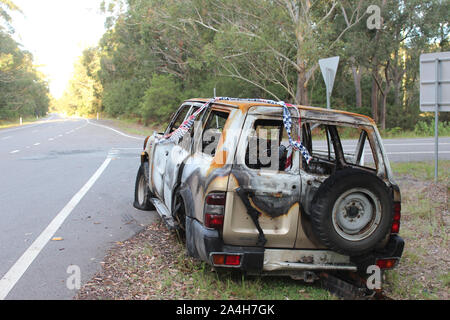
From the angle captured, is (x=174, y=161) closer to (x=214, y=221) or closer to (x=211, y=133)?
(x=211, y=133)

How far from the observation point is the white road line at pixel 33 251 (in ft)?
15.3

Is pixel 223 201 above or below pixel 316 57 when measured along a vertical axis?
below

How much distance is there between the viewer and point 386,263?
457 cm

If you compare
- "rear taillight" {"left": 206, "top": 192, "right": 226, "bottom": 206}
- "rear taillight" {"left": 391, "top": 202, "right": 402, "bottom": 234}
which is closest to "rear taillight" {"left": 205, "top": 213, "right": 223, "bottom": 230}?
"rear taillight" {"left": 206, "top": 192, "right": 226, "bottom": 206}

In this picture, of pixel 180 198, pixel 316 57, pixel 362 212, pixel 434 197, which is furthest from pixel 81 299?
pixel 316 57

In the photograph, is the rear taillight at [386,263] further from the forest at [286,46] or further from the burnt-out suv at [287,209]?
the forest at [286,46]

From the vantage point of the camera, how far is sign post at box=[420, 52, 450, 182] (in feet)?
30.9

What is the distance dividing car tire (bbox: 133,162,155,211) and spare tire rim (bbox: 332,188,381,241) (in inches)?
155

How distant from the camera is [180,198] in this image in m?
5.30

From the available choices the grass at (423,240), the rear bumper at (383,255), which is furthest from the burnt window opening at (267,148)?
the grass at (423,240)

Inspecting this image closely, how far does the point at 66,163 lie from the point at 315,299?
11.3 metres

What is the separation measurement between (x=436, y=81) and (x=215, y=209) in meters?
7.00

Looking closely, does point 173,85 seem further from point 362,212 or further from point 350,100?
point 362,212

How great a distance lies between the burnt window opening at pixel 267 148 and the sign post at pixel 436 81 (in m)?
4.76
